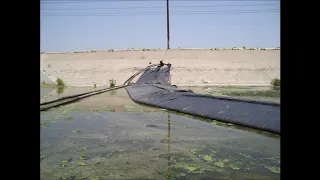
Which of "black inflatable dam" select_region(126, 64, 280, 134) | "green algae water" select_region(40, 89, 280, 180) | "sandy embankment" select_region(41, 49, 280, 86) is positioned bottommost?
"green algae water" select_region(40, 89, 280, 180)

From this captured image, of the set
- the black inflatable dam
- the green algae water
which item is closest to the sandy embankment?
the black inflatable dam

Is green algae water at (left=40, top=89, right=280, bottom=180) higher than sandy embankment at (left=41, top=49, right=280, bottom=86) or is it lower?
lower

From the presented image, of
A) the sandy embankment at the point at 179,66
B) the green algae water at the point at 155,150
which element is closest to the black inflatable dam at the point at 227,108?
the green algae water at the point at 155,150

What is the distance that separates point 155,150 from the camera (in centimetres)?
292

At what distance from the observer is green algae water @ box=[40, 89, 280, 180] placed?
2301mm

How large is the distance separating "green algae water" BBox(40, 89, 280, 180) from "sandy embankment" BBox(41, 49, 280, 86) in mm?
13320

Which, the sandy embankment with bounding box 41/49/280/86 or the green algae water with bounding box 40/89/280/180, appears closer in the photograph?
the green algae water with bounding box 40/89/280/180

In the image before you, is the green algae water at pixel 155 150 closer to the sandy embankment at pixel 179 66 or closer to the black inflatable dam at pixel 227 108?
the black inflatable dam at pixel 227 108

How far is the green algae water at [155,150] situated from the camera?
Answer: 2301 millimetres

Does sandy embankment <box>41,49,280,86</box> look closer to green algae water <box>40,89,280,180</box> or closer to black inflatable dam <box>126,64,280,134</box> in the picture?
black inflatable dam <box>126,64,280,134</box>

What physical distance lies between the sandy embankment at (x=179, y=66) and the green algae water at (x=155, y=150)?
1332 cm
